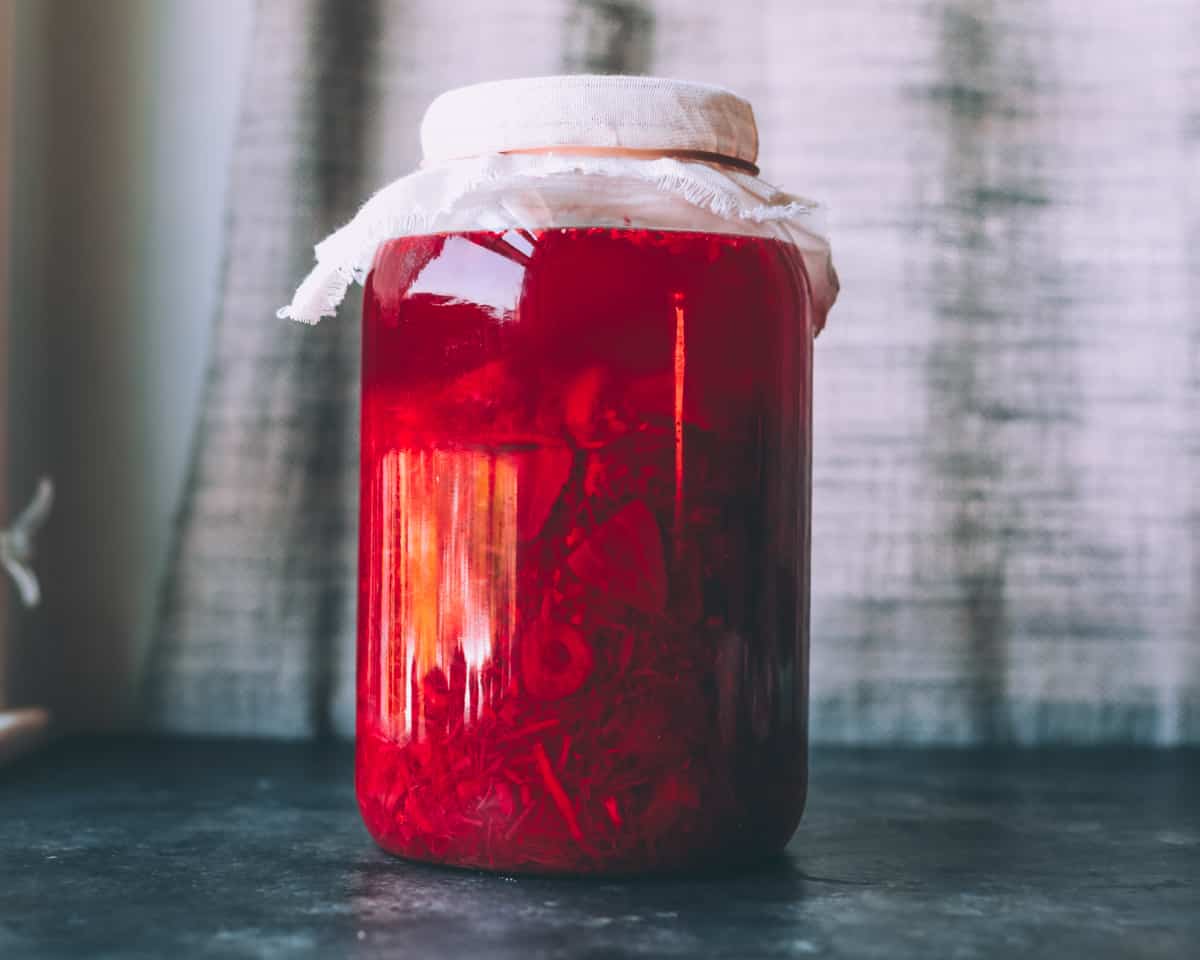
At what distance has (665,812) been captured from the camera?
0.60 m

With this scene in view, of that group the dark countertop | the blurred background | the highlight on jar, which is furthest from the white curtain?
the highlight on jar

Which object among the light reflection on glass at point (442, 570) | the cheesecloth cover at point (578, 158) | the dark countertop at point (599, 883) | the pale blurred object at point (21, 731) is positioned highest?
the cheesecloth cover at point (578, 158)

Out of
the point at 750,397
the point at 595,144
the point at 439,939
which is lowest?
the point at 439,939

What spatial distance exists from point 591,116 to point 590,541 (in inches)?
7.0

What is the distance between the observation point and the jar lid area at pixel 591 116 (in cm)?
62

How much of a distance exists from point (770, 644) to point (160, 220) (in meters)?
0.59

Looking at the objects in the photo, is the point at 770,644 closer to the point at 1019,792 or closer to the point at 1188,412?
the point at 1019,792

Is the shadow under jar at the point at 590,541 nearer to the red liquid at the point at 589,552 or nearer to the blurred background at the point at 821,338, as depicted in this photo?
the red liquid at the point at 589,552

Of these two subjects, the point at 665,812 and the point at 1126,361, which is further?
the point at 1126,361

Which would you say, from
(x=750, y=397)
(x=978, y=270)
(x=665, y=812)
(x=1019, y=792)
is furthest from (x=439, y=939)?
(x=978, y=270)

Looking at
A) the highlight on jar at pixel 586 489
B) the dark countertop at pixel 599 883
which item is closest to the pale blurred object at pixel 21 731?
the dark countertop at pixel 599 883

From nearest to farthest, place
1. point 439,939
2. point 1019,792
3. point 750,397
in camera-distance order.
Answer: point 439,939 → point 750,397 → point 1019,792

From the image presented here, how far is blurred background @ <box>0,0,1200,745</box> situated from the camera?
997 millimetres

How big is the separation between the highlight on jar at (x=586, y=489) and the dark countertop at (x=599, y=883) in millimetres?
39
